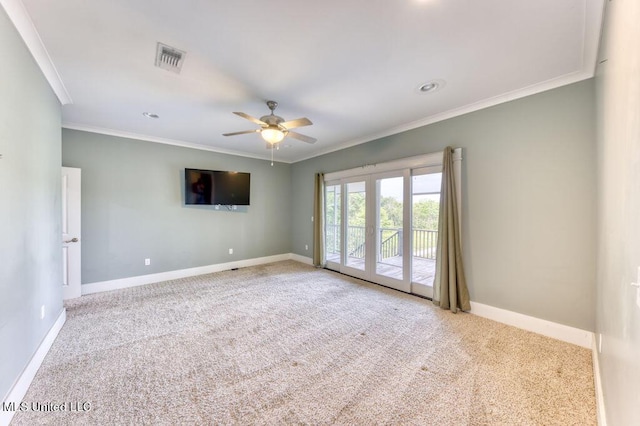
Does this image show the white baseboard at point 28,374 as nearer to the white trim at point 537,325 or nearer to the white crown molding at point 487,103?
the white trim at point 537,325

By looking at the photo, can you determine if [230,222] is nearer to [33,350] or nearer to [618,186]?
[33,350]

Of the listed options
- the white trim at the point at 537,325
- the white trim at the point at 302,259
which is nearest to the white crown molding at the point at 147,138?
the white trim at the point at 302,259

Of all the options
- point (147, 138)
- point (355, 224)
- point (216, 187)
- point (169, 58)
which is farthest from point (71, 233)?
point (355, 224)

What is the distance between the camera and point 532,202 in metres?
2.78

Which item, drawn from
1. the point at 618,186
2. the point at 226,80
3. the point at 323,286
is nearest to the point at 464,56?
the point at 618,186

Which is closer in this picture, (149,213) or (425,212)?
(425,212)

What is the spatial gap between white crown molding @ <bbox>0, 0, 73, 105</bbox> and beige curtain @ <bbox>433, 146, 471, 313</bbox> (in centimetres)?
417

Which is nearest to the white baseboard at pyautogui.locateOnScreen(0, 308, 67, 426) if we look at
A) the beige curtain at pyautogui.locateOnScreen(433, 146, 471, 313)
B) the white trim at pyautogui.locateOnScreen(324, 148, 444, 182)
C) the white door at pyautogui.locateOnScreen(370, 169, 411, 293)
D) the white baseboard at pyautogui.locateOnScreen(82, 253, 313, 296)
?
the white baseboard at pyautogui.locateOnScreen(82, 253, 313, 296)

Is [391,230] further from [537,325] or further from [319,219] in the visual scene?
[537,325]

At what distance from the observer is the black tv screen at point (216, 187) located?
4836mm

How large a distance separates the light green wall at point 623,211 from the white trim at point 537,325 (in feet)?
3.55

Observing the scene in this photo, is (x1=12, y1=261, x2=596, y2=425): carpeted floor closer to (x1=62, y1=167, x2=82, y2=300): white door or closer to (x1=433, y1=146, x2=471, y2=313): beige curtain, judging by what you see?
(x1=433, y1=146, x2=471, y2=313): beige curtain

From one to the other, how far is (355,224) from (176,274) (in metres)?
3.69

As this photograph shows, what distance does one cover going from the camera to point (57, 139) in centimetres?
282
